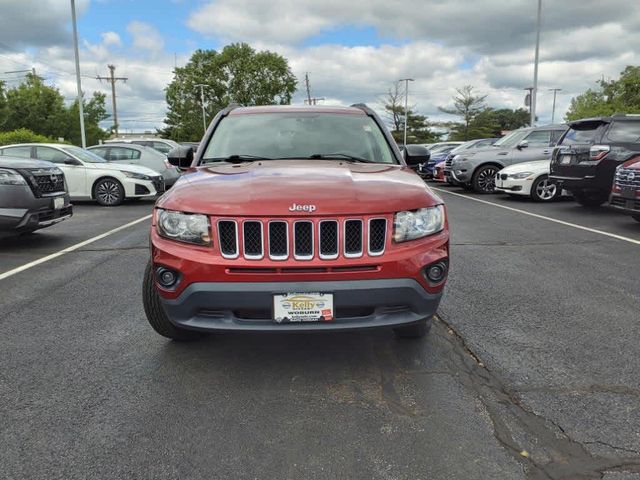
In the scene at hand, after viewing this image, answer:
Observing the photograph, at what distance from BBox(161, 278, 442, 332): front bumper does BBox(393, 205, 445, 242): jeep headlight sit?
26 cm

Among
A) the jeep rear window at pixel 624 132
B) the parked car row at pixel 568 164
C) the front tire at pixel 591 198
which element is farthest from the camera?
the front tire at pixel 591 198

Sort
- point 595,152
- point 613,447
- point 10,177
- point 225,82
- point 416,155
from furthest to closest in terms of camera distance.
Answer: point 225,82, point 595,152, point 10,177, point 416,155, point 613,447

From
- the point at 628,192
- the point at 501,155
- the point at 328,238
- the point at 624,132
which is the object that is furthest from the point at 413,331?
the point at 501,155

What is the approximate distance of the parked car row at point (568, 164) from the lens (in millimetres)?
8469

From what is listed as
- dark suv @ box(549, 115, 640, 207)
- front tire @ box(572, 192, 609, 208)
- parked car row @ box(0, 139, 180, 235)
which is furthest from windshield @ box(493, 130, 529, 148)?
parked car row @ box(0, 139, 180, 235)

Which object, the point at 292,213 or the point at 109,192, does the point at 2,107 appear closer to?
the point at 109,192

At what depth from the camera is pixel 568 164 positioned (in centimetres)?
1039

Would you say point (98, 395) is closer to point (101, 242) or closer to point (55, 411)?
point (55, 411)

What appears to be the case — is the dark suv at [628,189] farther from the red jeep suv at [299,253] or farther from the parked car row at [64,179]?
the parked car row at [64,179]

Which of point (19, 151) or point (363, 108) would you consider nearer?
point (363, 108)

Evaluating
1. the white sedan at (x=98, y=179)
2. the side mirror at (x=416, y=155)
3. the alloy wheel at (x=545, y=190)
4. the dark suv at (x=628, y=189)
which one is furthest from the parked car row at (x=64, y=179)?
the alloy wheel at (x=545, y=190)

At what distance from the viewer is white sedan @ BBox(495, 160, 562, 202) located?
41.7 feet

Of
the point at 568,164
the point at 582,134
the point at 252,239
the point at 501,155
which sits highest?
the point at 582,134

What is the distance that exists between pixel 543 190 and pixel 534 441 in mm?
11467
